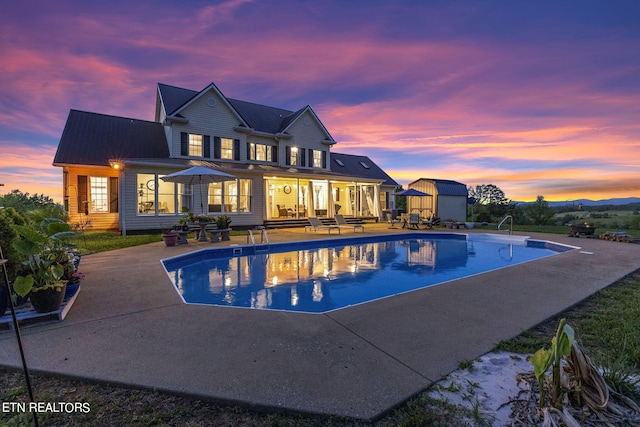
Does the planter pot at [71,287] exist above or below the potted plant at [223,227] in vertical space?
below

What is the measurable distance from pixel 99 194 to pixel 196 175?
24.9 ft

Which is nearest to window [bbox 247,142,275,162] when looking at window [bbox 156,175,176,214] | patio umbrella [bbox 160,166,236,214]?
window [bbox 156,175,176,214]

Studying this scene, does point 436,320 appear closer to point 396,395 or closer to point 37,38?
point 396,395

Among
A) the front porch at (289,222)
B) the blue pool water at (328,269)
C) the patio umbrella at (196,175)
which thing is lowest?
the blue pool water at (328,269)

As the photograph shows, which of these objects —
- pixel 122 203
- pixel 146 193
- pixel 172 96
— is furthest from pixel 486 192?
pixel 122 203

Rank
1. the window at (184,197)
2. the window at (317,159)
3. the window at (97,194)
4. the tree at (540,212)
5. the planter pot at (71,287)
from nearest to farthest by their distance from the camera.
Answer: the planter pot at (71,287) < the window at (97,194) < the window at (184,197) < the window at (317,159) < the tree at (540,212)

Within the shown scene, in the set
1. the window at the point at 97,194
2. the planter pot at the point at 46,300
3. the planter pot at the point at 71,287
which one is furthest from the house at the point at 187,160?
the planter pot at the point at 46,300

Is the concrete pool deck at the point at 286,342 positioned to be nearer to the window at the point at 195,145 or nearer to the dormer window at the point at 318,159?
the window at the point at 195,145

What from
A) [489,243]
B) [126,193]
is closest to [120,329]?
[126,193]

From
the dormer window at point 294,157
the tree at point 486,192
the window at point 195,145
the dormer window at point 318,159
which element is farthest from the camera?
the tree at point 486,192

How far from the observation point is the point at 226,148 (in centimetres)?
1806

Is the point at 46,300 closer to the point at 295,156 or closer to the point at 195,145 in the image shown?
the point at 195,145

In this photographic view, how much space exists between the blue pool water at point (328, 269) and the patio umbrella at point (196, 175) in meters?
3.24

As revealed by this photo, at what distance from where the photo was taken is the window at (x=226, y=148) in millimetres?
17919
